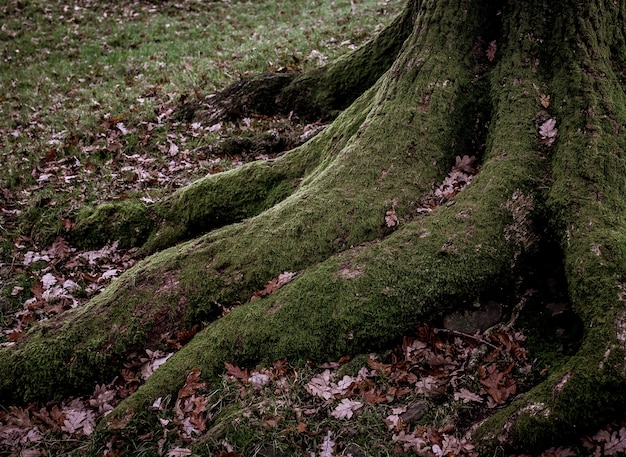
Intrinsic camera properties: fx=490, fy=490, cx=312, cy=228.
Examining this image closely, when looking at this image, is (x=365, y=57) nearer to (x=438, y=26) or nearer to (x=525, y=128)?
(x=438, y=26)

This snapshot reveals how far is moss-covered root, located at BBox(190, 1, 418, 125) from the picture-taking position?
649 cm

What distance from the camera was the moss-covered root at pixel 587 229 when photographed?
103 inches

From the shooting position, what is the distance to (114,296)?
13.9 ft

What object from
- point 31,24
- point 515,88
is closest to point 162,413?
point 515,88

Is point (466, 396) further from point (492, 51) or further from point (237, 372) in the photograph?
point (492, 51)

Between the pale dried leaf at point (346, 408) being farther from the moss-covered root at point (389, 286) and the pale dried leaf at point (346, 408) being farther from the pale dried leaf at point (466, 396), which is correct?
the pale dried leaf at point (466, 396)

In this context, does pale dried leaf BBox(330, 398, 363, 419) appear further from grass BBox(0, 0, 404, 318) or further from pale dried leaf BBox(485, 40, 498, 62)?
grass BBox(0, 0, 404, 318)

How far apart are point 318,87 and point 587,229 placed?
17.3 ft

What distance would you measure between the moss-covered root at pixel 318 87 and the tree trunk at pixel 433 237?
1751 millimetres

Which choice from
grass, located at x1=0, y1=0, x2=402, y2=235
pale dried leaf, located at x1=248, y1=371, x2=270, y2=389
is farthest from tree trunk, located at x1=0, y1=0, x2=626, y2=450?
grass, located at x1=0, y1=0, x2=402, y2=235

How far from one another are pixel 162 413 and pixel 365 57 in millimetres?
5311

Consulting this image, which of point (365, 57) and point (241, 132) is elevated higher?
point (365, 57)

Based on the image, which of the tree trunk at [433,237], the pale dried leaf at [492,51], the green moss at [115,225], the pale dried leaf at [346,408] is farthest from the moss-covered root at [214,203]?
the pale dried leaf at [346,408]

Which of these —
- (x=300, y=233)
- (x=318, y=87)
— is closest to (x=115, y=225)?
(x=300, y=233)
